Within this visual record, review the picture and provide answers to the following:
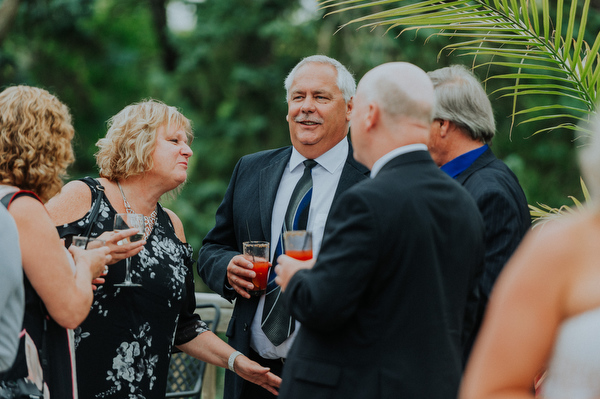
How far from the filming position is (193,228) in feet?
Result: 31.3

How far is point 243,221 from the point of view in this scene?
3199 mm

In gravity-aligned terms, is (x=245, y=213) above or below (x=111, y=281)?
above

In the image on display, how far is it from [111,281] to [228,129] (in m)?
6.99

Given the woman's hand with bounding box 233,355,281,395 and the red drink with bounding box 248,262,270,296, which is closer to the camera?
the red drink with bounding box 248,262,270,296

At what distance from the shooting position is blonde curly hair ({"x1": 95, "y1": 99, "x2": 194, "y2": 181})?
308cm

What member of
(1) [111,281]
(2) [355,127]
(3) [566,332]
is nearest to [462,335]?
(2) [355,127]

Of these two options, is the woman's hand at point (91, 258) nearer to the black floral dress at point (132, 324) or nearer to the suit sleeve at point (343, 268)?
the black floral dress at point (132, 324)

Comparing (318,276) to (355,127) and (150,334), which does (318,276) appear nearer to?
(355,127)

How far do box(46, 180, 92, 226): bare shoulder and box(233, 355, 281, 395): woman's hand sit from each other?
95 cm

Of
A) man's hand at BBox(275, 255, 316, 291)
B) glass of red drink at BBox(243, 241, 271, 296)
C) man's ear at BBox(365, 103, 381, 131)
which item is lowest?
glass of red drink at BBox(243, 241, 271, 296)

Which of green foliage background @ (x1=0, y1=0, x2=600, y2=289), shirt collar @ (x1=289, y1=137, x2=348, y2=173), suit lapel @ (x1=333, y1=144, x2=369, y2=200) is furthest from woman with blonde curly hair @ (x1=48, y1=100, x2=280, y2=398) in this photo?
green foliage background @ (x1=0, y1=0, x2=600, y2=289)

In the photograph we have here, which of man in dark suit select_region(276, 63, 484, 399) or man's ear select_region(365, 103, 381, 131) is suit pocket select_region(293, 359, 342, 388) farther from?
man's ear select_region(365, 103, 381, 131)

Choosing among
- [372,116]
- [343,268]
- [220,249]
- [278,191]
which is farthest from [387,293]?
[220,249]

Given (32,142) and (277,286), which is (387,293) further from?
(32,142)
